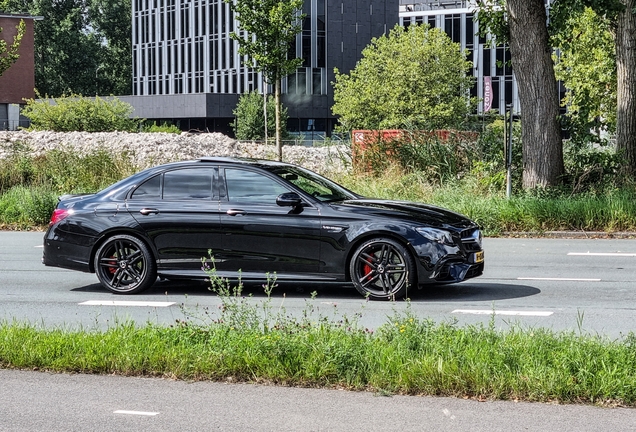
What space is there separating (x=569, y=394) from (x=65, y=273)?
9289 mm

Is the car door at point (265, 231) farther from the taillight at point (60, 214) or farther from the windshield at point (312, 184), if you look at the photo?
the taillight at point (60, 214)

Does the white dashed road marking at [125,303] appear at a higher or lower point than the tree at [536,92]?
lower

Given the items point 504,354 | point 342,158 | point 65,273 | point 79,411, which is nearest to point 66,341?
point 79,411

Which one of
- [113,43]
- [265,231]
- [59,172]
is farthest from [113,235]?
[113,43]

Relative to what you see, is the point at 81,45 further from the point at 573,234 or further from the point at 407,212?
the point at 407,212

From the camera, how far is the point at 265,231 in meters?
11.6

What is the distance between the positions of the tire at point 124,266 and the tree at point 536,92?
1035 cm

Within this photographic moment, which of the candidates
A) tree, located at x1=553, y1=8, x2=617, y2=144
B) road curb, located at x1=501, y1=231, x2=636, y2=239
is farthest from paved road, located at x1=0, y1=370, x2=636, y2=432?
tree, located at x1=553, y1=8, x2=617, y2=144

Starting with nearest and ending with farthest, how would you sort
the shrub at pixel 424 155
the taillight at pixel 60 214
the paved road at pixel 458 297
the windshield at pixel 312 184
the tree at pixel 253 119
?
the paved road at pixel 458 297 → the windshield at pixel 312 184 → the taillight at pixel 60 214 → the shrub at pixel 424 155 → the tree at pixel 253 119

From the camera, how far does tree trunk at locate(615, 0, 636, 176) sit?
2141 centimetres

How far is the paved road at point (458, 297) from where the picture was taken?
10203mm

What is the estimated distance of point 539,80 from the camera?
65.7 feet

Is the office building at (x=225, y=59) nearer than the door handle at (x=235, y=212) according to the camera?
No

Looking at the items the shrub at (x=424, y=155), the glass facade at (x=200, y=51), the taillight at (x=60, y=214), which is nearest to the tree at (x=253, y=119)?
the glass facade at (x=200, y=51)
